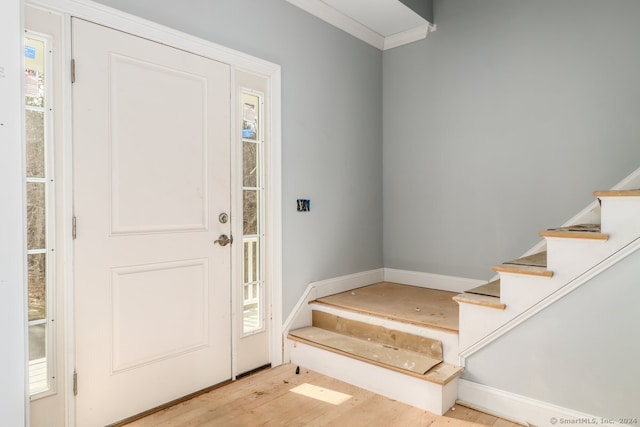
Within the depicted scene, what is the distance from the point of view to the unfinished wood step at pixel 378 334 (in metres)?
2.51

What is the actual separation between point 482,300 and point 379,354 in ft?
2.38

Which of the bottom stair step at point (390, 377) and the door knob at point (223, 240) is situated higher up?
the door knob at point (223, 240)

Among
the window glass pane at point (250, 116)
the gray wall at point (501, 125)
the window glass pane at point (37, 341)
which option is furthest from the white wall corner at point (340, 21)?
the window glass pane at point (37, 341)

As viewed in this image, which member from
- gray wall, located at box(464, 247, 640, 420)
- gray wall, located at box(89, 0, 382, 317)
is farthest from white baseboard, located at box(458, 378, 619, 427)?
gray wall, located at box(89, 0, 382, 317)

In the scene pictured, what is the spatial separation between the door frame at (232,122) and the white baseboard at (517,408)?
1.30 meters

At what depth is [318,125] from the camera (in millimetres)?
3229

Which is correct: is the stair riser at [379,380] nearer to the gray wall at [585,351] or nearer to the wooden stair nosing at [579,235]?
the gray wall at [585,351]

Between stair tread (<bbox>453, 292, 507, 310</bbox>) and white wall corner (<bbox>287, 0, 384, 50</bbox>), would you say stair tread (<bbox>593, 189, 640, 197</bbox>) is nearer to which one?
stair tread (<bbox>453, 292, 507, 310</bbox>)

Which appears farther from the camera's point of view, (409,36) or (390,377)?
(409,36)

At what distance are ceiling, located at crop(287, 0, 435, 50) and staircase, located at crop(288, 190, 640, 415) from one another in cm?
208

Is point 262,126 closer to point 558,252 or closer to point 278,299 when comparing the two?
Answer: point 278,299

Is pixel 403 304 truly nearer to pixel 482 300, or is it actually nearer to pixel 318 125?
pixel 482 300

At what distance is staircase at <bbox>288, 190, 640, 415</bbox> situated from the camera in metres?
1.96

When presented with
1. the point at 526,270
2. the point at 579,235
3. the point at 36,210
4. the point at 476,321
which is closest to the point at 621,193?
the point at 579,235
